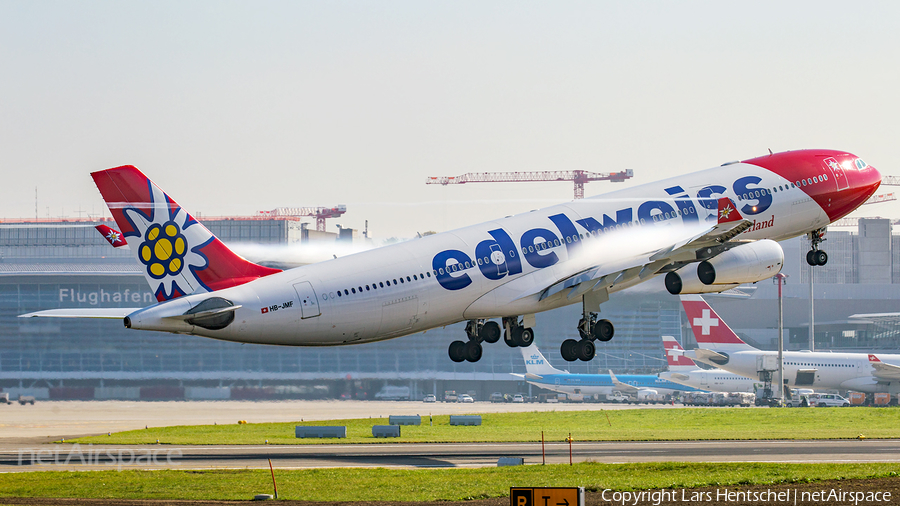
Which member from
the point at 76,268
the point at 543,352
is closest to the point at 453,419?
the point at 76,268

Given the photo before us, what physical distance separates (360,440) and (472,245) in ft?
108

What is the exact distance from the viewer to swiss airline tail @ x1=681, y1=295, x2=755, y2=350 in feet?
452

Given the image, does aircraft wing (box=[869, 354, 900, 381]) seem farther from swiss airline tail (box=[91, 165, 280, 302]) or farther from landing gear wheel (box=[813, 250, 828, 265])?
swiss airline tail (box=[91, 165, 280, 302])

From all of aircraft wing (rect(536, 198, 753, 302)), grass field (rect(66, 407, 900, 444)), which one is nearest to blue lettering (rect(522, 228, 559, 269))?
aircraft wing (rect(536, 198, 753, 302))

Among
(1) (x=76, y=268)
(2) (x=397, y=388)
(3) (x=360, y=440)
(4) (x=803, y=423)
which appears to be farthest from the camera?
(2) (x=397, y=388)

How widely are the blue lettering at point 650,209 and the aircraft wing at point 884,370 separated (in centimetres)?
9450

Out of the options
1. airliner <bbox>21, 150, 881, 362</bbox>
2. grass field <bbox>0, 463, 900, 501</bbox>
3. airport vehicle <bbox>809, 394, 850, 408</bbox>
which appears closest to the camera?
airliner <bbox>21, 150, 881, 362</bbox>

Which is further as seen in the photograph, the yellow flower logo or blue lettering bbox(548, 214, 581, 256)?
blue lettering bbox(548, 214, 581, 256)

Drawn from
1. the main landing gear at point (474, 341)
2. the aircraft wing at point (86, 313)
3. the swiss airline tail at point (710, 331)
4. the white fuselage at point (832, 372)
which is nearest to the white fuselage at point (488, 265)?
the aircraft wing at point (86, 313)

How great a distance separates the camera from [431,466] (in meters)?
53.1

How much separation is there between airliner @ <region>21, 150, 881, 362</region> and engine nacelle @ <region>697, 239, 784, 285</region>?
6 cm

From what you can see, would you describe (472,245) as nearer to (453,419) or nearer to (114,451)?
(114,451)

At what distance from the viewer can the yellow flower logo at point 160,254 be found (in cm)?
3900

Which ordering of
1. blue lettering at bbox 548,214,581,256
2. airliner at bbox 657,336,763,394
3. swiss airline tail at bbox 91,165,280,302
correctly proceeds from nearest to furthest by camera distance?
swiss airline tail at bbox 91,165,280,302 < blue lettering at bbox 548,214,581,256 < airliner at bbox 657,336,763,394
